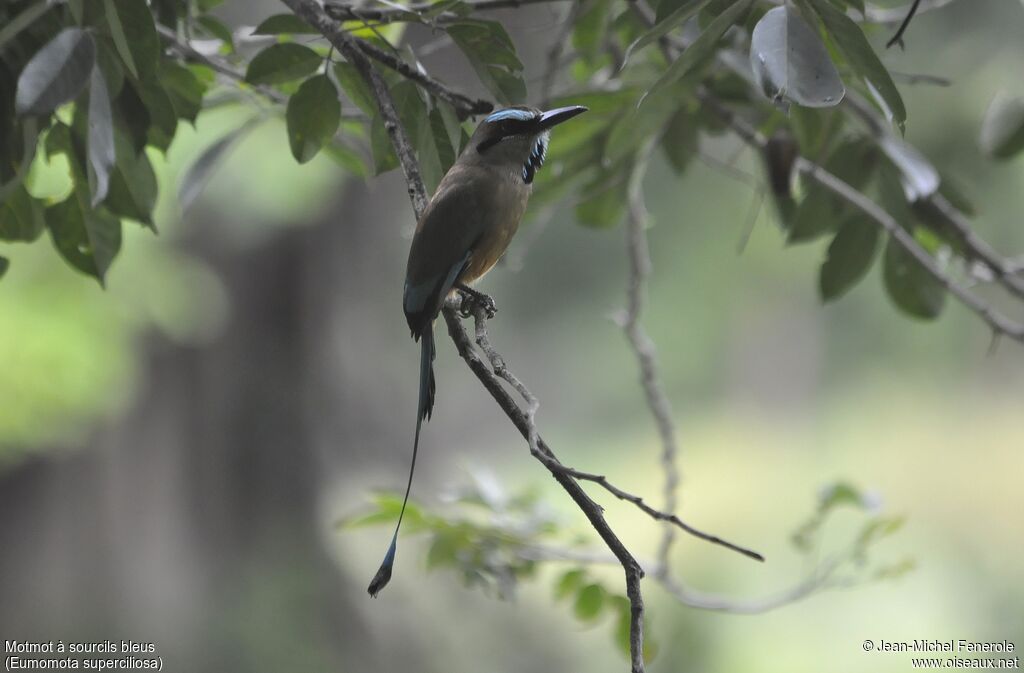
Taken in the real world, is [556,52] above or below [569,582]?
above

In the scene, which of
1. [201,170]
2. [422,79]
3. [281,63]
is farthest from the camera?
[201,170]

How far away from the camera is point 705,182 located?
23.6 ft

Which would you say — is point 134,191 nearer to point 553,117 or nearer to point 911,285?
point 553,117

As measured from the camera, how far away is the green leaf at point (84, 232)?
1.26 m

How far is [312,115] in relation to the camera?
123 centimetres

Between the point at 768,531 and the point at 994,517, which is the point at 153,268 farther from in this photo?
the point at 994,517

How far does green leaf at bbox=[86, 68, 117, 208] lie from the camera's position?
953 mm

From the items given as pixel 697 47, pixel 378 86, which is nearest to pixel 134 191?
pixel 378 86

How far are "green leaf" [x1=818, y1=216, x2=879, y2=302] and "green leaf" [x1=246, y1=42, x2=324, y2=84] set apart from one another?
2.68 feet

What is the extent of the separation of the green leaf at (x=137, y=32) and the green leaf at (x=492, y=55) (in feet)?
1.06

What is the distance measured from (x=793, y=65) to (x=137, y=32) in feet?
2.04

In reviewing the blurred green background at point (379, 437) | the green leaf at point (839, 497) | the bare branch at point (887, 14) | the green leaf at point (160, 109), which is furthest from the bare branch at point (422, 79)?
the blurred green background at point (379, 437)

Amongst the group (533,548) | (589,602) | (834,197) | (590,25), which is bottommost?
(589,602)

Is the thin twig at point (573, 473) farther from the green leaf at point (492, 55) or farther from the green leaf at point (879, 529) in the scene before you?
the green leaf at point (879, 529)
